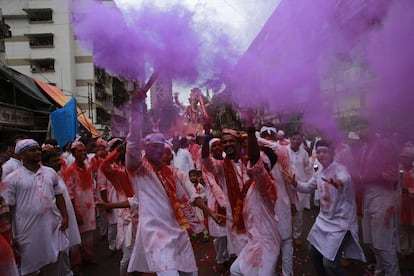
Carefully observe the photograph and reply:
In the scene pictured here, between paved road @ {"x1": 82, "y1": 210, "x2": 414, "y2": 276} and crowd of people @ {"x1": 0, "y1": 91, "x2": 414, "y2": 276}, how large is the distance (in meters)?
0.27

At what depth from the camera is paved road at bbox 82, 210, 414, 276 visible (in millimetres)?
5602

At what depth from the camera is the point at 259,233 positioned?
4020 mm

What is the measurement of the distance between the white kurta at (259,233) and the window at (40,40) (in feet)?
111

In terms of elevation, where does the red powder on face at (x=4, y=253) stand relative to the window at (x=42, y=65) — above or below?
below

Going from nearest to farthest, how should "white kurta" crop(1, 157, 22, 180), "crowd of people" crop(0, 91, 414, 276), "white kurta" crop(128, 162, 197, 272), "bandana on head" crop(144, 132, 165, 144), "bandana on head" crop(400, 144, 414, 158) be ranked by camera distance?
"white kurta" crop(128, 162, 197, 272) → "crowd of people" crop(0, 91, 414, 276) → "bandana on head" crop(144, 132, 165, 144) → "bandana on head" crop(400, 144, 414, 158) → "white kurta" crop(1, 157, 22, 180)

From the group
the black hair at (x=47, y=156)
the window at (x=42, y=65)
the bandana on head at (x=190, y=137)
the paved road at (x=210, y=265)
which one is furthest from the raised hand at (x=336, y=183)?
the window at (x=42, y=65)

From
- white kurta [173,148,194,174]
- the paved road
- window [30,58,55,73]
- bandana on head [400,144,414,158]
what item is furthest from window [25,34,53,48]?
bandana on head [400,144,414,158]

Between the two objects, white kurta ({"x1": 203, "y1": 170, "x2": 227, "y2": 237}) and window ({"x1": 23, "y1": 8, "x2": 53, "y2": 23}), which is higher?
window ({"x1": 23, "y1": 8, "x2": 53, "y2": 23})

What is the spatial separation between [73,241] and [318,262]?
329 cm

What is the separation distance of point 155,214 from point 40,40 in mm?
34481

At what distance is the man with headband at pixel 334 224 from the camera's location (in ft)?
13.5

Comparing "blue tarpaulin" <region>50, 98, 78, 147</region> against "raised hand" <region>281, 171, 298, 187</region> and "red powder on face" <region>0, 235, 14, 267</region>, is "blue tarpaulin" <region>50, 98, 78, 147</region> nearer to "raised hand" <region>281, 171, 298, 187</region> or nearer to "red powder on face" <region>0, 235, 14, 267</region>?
"raised hand" <region>281, 171, 298, 187</region>

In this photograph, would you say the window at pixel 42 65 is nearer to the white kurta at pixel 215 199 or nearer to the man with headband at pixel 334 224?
the white kurta at pixel 215 199

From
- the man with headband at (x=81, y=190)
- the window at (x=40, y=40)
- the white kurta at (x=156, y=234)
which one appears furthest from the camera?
the window at (x=40, y=40)
